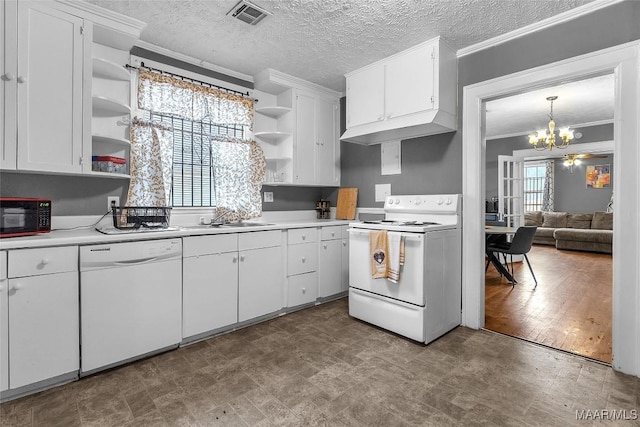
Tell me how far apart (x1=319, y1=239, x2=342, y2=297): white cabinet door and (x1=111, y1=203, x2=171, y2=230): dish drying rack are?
5.26 ft

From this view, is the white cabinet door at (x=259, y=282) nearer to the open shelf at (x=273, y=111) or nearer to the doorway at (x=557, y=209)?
the open shelf at (x=273, y=111)

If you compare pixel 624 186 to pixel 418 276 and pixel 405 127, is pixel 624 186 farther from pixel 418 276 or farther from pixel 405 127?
pixel 405 127

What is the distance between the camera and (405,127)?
2969 mm

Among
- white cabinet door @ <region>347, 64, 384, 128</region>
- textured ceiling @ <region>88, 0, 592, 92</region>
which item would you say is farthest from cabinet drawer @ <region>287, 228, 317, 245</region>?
textured ceiling @ <region>88, 0, 592, 92</region>

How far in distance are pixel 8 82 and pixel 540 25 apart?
3705mm

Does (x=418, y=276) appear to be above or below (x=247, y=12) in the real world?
below

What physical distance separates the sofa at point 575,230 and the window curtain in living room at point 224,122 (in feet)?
23.8

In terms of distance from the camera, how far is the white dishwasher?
2.05 meters

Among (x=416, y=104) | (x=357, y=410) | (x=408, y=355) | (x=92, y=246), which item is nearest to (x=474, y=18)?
(x=416, y=104)

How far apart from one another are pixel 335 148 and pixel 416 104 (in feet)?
4.78

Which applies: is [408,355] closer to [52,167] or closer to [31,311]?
[31,311]

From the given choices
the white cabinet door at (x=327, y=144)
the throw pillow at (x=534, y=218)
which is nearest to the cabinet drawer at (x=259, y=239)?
the white cabinet door at (x=327, y=144)

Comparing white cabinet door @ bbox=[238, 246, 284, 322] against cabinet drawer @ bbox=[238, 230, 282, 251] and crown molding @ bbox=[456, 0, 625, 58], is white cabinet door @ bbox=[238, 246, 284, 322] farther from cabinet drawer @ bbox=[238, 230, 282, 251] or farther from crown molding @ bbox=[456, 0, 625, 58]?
crown molding @ bbox=[456, 0, 625, 58]

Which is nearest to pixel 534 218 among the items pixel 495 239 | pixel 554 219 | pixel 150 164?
pixel 554 219
